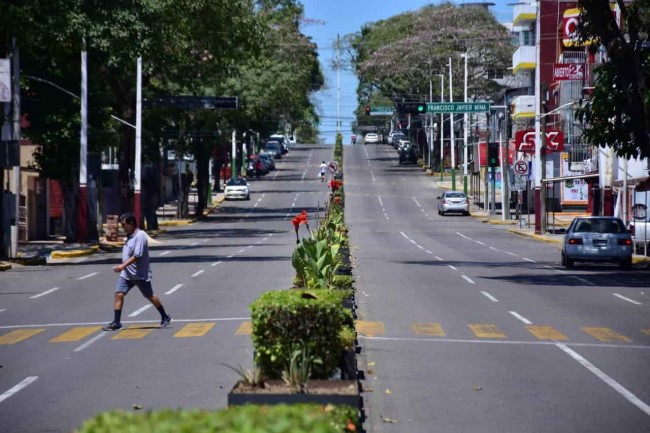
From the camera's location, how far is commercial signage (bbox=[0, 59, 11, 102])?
101 feet

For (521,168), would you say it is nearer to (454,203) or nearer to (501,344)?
(454,203)

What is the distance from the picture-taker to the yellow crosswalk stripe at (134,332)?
57.0 ft

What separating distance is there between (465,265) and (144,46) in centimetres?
1115

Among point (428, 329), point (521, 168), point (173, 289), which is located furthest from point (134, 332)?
point (521, 168)

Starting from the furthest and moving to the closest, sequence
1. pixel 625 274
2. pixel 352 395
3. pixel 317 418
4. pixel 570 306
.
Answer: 1. pixel 625 274
2. pixel 570 306
3. pixel 352 395
4. pixel 317 418

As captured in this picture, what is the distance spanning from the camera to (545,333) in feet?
59.1

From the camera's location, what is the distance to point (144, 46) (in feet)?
114

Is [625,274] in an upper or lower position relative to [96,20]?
lower

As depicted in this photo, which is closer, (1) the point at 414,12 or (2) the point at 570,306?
(2) the point at 570,306

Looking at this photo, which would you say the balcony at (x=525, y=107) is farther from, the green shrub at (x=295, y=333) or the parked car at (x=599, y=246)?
the green shrub at (x=295, y=333)

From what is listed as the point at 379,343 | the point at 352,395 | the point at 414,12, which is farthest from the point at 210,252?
the point at 414,12

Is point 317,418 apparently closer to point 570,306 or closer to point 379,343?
point 379,343

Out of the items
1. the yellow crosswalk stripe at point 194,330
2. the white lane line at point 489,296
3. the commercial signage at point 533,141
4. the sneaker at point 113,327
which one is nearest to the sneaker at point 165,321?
the yellow crosswalk stripe at point 194,330

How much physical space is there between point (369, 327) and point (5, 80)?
637 inches
